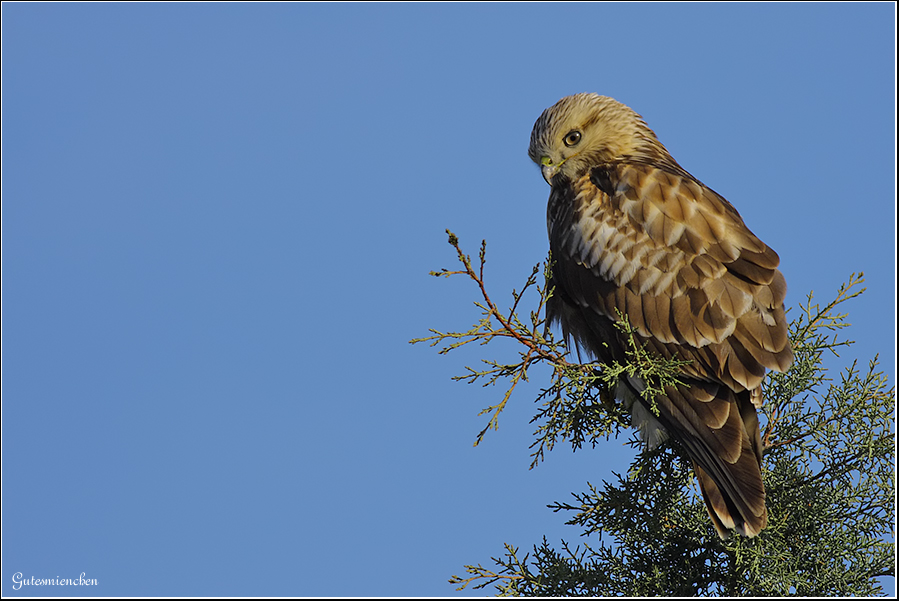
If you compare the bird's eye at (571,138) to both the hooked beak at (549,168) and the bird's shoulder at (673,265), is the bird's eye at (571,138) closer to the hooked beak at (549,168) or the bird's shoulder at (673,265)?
the hooked beak at (549,168)

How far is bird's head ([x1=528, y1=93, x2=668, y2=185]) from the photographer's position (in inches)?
220

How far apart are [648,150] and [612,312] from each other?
163 cm

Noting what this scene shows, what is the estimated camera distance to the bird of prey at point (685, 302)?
13.4 ft

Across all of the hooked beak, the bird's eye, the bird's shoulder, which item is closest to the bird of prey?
the bird's shoulder

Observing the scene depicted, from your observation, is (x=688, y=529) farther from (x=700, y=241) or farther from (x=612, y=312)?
(x=700, y=241)

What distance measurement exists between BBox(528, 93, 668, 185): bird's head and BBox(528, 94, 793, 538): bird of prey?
0.68ft

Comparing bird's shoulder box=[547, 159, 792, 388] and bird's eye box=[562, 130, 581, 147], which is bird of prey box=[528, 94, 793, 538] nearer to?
bird's shoulder box=[547, 159, 792, 388]

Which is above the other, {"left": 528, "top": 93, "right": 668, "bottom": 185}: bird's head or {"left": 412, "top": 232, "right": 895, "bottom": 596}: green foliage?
{"left": 528, "top": 93, "right": 668, "bottom": 185}: bird's head

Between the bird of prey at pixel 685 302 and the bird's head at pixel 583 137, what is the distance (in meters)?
0.21

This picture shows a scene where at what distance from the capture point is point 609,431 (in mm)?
4227

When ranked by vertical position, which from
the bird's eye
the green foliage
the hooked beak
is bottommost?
the green foliage

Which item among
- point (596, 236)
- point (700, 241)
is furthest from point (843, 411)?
point (596, 236)

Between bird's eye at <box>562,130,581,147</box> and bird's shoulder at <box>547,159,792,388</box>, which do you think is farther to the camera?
bird's eye at <box>562,130,581,147</box>

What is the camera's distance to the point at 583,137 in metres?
5.63
